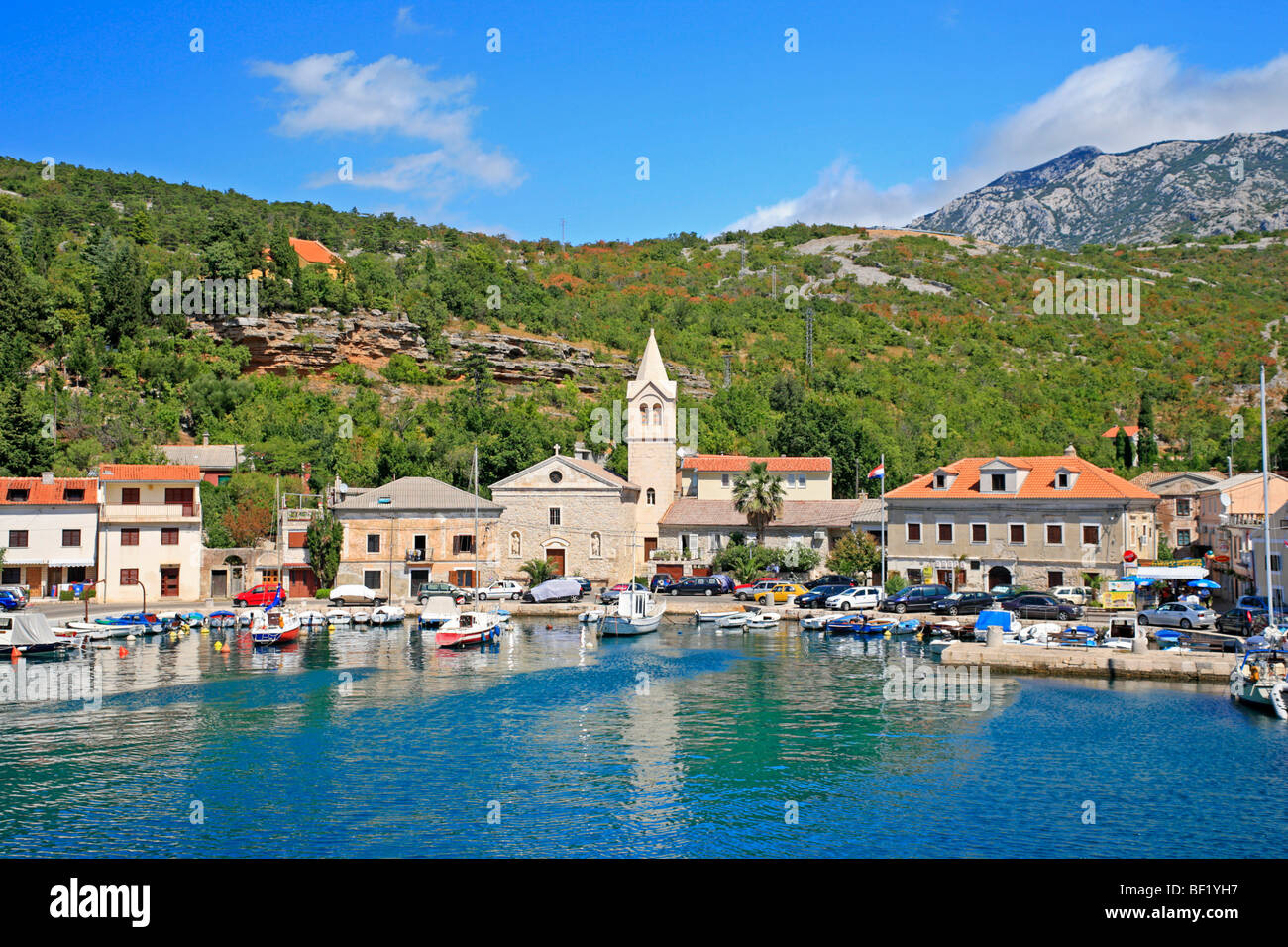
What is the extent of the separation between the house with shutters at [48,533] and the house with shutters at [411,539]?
1061 centimetres

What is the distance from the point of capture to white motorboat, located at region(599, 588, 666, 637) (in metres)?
45.8

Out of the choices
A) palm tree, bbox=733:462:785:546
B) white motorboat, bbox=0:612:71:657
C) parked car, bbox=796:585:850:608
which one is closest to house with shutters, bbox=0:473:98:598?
white motorboat, bbox=0:612:71:657

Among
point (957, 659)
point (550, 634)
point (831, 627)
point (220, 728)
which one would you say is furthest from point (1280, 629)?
point (220, 728)

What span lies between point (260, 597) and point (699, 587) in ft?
75.2

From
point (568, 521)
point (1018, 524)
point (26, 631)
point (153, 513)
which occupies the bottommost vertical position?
point (26, 631)

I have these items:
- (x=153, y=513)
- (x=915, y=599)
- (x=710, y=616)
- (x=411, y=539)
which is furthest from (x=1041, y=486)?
(x=153, y=513)

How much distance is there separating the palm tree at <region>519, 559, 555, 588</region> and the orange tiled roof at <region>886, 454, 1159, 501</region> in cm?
1948

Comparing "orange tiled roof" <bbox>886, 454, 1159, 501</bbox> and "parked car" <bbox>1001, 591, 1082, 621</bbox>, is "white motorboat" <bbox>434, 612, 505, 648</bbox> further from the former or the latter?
"parked car" <bbox>1001, 591, 1082, 621</bbox>

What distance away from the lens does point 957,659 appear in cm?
3650

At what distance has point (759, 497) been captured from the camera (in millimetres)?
57938

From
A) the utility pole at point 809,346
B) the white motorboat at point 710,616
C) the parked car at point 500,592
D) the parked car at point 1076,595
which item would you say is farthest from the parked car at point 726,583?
the utility pole at point 809,346

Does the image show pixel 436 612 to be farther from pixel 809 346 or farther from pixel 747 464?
pixel 809 346

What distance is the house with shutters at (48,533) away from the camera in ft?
166
